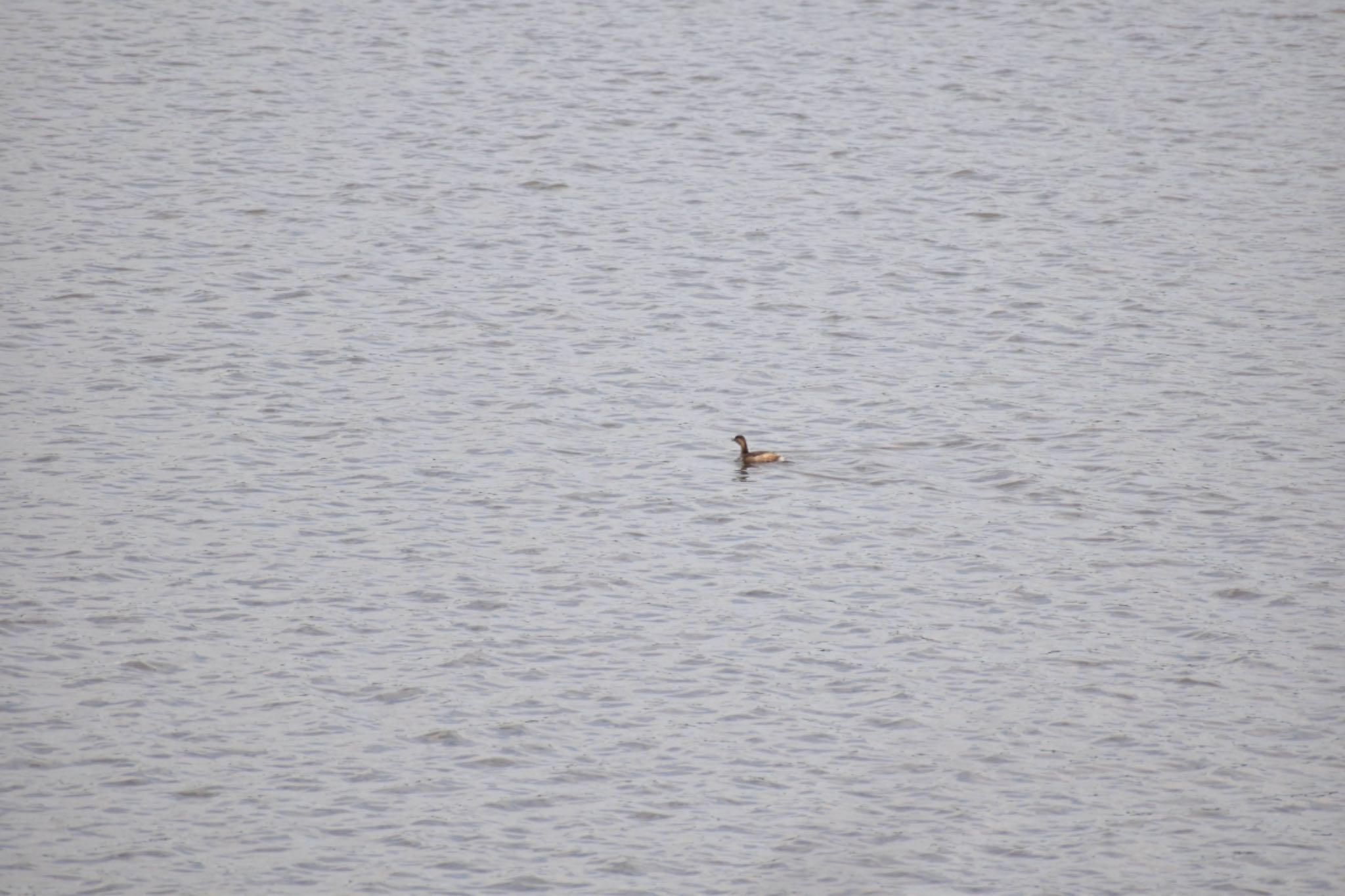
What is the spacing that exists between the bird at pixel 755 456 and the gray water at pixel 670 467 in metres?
0.21

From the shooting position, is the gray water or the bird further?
the bird

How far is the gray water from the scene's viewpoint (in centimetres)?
1422

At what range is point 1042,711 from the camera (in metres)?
15.8

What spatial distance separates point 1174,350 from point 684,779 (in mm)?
12787

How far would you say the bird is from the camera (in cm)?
2095

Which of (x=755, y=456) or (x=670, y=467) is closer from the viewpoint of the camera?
(x=755, y=456)

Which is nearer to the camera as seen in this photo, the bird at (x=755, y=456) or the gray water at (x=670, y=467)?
the gray water at (x=670, y=467)

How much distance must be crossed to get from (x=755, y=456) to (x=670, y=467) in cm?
108

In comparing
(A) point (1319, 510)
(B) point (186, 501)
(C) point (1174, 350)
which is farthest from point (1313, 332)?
(B) point (186, 501)

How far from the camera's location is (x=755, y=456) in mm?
21000

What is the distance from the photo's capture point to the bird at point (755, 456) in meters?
21.0

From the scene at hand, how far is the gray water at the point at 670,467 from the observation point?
1422 centimetres

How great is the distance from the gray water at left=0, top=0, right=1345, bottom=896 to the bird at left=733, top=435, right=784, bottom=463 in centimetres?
21

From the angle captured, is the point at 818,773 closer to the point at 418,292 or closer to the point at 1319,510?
the point at 1319,510
